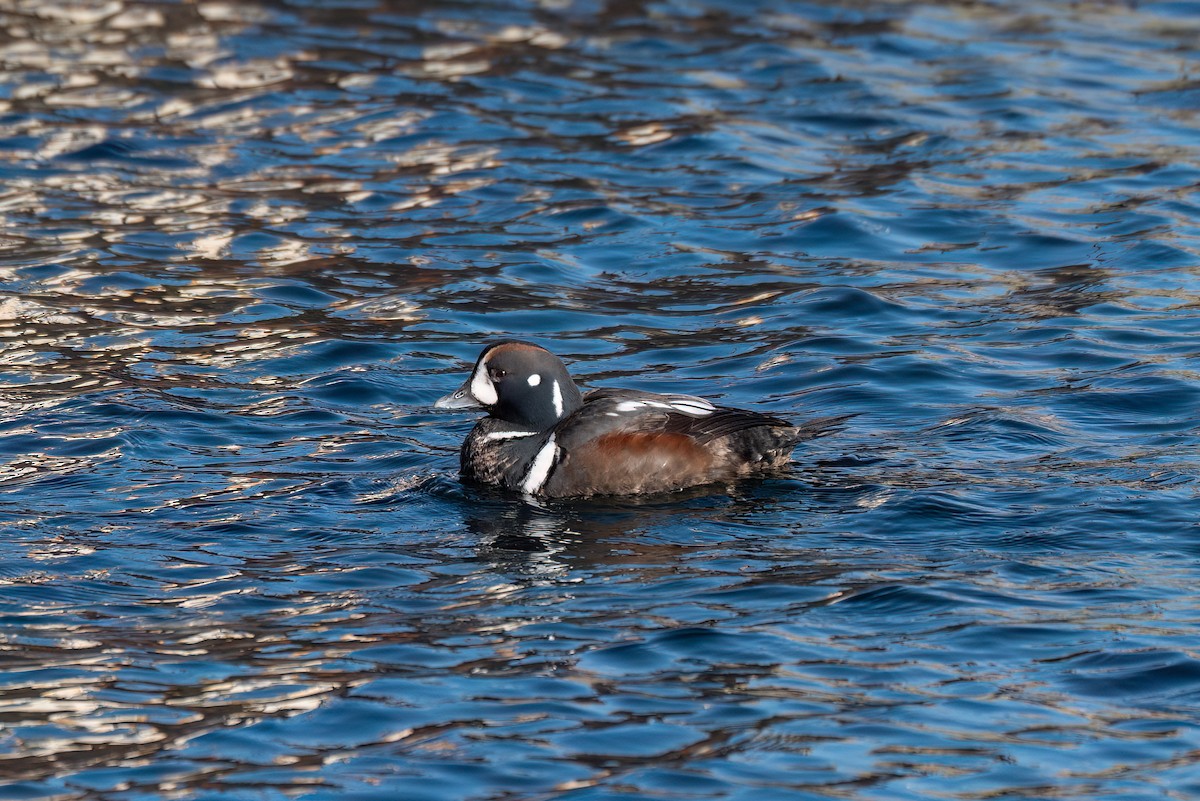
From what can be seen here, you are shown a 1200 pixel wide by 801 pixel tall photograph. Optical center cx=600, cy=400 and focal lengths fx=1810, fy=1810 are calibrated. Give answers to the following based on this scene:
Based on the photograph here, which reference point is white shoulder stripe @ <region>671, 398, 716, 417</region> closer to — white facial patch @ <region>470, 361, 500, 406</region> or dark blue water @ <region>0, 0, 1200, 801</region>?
dark blue water @ <region>0, 0, 1200, 801</region>

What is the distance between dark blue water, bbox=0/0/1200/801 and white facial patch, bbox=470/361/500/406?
1.48 feet

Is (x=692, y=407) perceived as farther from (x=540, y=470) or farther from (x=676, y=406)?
(x=540, y=470)

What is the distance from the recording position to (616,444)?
372 inches

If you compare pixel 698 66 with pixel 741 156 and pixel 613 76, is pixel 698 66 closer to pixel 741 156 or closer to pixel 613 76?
pixel 613 76

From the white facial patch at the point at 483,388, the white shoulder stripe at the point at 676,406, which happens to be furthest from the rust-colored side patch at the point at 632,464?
the white facial patch at the point at 483,388

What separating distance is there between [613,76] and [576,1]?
2.87 m

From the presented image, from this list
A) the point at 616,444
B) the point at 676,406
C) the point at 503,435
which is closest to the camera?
the point at 616,444

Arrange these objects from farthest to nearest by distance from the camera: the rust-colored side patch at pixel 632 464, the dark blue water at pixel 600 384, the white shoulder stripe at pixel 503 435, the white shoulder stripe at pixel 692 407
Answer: the white shoulder stripe at pixel 503 435 < the white shoulder stripe at pixel 692 407 < the rust-colored side patch at pixel 632 464 < the dark blue water at pixel 600 384

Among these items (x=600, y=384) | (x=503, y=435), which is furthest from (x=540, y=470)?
(x=600, y=384)

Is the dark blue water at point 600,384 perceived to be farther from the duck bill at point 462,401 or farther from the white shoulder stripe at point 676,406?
the white shoulder stripe at point 676,406

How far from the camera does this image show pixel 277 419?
10.7m

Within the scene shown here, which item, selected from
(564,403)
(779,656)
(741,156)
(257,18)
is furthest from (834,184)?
(779,656)

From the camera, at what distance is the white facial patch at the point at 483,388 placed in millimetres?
9945

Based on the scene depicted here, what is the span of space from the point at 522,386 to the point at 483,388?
238mm
